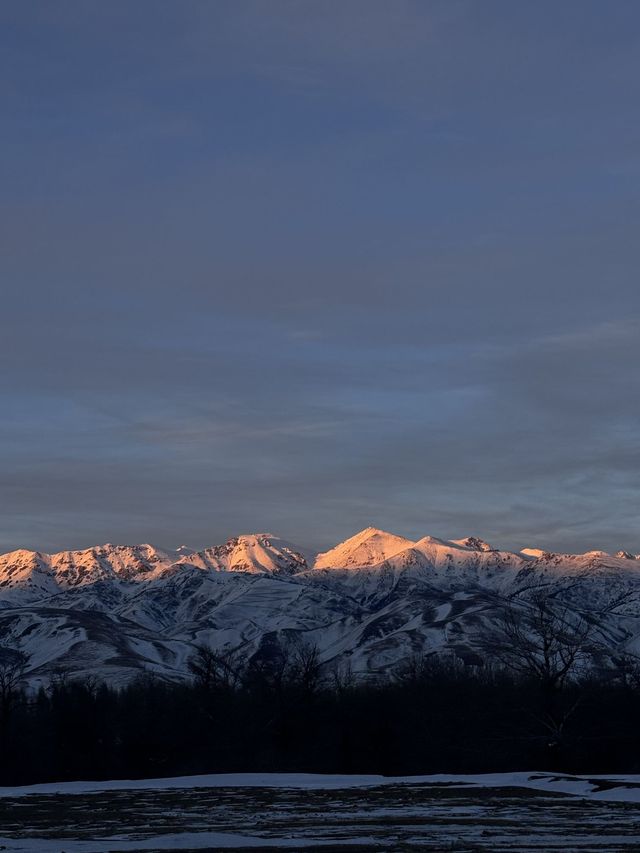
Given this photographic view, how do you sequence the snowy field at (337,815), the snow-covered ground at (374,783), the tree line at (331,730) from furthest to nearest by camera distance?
the tree line at (331,730) → the snow-covered ground at (374,783) → the snowy field at (337,815)

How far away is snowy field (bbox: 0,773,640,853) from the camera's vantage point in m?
31.2

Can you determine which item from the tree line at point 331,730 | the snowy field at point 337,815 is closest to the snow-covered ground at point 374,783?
the snowy field at point 337,815

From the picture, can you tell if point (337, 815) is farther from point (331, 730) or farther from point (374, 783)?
point (331, 730)

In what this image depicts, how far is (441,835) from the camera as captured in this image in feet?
106

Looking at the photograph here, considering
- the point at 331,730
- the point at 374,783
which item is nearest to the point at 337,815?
the point at 374,783

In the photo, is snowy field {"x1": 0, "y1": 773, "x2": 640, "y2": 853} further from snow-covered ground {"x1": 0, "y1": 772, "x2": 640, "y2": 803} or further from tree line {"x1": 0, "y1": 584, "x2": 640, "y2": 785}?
tree line {"x1": 0, "y1": 584, "x2": 640, "y2": 785}

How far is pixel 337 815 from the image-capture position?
39.7 metres

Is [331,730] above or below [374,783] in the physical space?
above

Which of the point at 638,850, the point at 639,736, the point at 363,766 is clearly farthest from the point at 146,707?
the point at 638,850

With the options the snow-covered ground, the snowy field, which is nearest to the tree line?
the snow-covered ground

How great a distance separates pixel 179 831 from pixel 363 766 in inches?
2332

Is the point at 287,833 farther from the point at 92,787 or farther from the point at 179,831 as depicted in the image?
the point at 92,787

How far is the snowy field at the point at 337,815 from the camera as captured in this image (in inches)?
1229

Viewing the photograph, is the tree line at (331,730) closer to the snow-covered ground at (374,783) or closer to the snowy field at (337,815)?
the snow-covered ground at (374,783)
